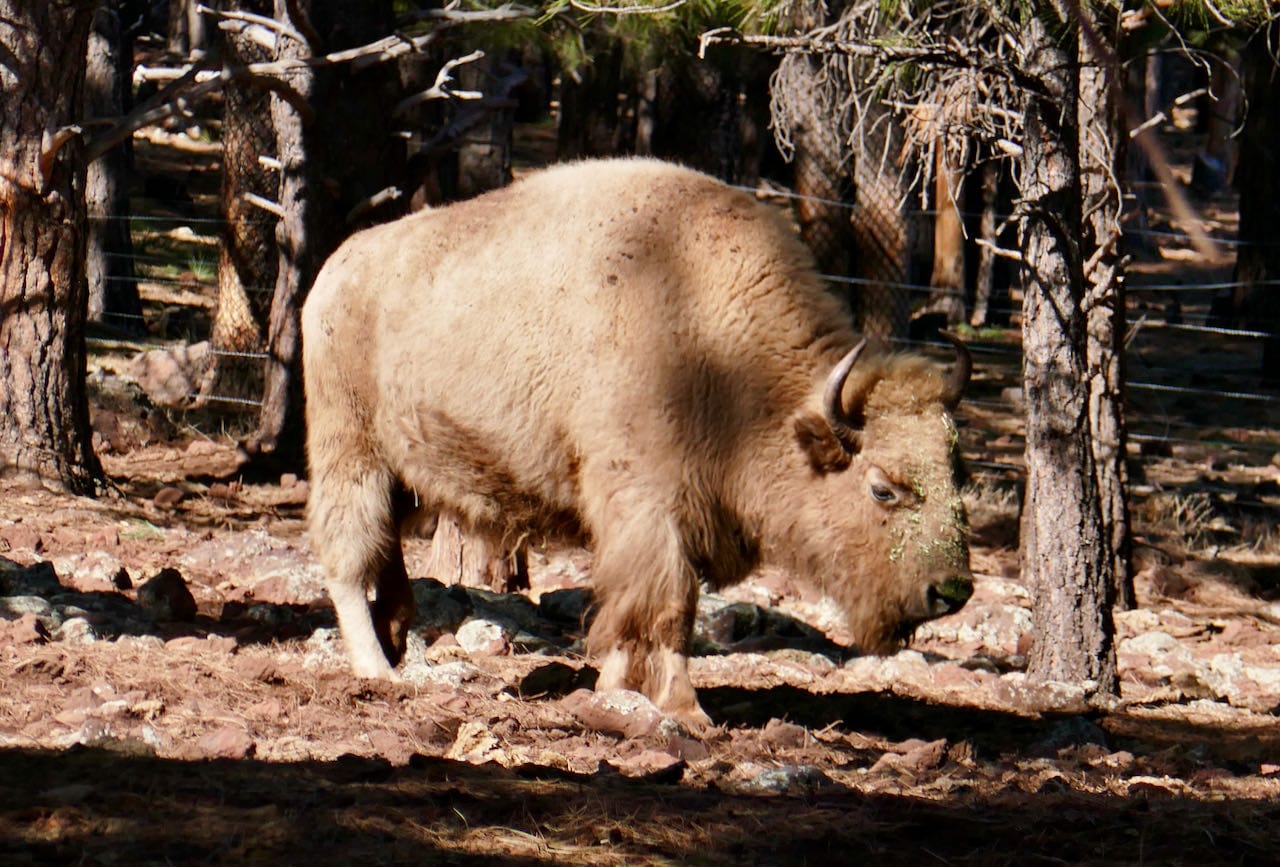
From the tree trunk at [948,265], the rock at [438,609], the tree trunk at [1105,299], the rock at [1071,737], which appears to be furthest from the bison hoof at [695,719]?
the tree trunk at [948,265]

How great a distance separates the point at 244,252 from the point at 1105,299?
760 centimetres

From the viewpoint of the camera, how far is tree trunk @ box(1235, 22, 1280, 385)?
14945mm

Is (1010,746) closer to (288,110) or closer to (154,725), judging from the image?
(154,725)

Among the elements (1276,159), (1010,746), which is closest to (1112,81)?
(1010,746)

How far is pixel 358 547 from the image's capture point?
21.9ft

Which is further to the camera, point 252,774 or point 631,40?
point 631,40

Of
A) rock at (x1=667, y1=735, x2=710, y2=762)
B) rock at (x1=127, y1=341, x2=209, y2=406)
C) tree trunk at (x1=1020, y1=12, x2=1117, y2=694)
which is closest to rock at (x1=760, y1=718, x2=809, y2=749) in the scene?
rock at (x1=667, y1=735, x2=710, y2=762)

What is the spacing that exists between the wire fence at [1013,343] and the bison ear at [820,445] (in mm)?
4827

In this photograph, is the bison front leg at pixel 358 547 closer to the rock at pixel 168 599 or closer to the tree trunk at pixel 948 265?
the rock at pixel 168 599

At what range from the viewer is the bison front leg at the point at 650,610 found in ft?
18.8

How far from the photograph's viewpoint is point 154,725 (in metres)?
4.80

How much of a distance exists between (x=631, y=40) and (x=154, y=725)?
5.92 meters

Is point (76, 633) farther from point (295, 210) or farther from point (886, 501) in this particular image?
point (295, 210)

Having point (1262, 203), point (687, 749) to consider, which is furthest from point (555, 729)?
point (1262, 203)
